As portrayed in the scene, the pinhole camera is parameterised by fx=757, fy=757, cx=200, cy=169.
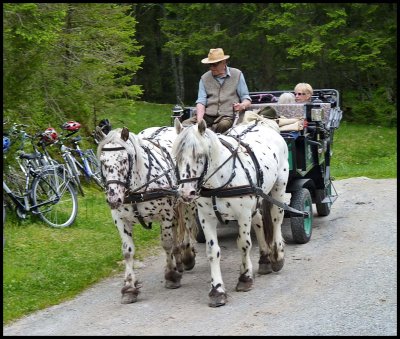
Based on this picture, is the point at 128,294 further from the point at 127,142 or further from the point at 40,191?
the point at 40,191

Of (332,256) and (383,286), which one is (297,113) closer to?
(332,256)

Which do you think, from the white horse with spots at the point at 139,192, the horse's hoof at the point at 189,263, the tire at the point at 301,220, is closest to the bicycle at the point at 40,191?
the horse's hoof at the point at 189,263

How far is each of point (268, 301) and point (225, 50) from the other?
792 inches

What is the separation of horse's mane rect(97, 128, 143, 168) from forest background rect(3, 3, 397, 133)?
560cm

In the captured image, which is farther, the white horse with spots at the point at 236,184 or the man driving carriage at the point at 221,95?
the man driving carriage at the point at 221,95

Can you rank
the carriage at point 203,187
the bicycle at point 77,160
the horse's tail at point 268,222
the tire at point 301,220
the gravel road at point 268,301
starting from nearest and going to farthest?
the gravel road at point 268,301 → the carriage at point 203,187 → the horse's tail at point 268,222 → the tire at point 301,220 → the bicycle at point 77,160

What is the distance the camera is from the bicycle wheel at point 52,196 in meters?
10.2

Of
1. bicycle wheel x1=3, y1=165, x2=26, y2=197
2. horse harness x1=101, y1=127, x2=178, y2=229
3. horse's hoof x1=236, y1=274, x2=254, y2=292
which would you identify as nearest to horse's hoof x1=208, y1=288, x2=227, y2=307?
horse's hoof x1=236, y1=274, x2=254, y2=292

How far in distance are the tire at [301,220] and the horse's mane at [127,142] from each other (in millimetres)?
2772

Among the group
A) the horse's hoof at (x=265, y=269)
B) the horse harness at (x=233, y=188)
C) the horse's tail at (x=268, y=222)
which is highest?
the horse harness at (x=233, y=188)

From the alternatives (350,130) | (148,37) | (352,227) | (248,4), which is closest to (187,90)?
(148,37)

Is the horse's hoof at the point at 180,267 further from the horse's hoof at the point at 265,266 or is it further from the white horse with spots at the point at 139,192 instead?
the horse's hoof at the point at 265,266

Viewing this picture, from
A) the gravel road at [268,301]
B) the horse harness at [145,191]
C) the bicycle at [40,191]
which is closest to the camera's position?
the gravel road at [268,301]

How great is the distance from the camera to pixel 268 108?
9.59 meters
